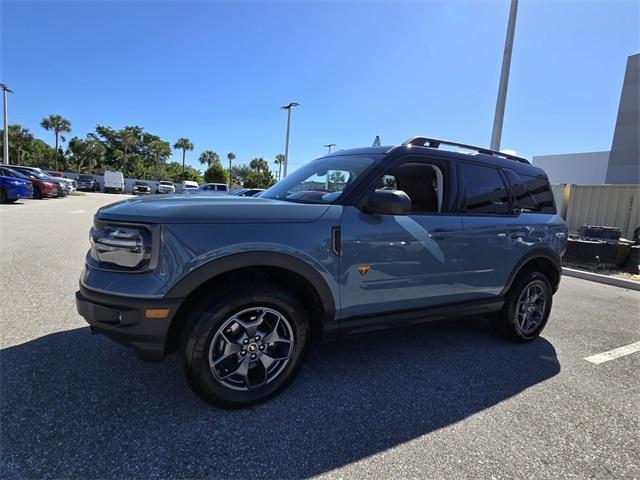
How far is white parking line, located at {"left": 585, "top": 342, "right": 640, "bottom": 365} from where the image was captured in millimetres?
3695

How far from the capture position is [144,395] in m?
2.54

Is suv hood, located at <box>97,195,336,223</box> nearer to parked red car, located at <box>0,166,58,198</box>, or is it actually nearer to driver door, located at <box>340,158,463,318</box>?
driver door, located at <box>340,158,463,318</box>

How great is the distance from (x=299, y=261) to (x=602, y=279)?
8.04 meters

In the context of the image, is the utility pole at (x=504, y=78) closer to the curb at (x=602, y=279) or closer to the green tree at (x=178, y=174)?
the curb at (x=602, y=279)

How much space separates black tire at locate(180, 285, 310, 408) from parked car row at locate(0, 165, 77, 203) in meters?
16.9

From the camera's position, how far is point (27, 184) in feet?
51.9

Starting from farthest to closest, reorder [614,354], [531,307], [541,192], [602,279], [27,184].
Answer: [27,184], [602,279], [541,192], [531,307], [614,354]

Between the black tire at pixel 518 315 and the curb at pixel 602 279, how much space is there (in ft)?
15.7

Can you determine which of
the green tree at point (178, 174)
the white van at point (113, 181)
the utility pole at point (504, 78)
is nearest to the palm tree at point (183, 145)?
the green tree at point (178, 174)

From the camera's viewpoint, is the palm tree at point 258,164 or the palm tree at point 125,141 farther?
the palm tree at point 258,164

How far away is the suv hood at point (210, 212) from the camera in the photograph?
2.25 meters

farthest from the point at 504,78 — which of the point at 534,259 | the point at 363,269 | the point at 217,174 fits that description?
the point at 217,174

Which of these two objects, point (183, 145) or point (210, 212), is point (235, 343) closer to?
point (210, 212)

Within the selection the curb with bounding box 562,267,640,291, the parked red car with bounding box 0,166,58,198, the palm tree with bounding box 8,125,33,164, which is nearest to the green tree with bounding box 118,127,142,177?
the palm tree with bounding box 8,125,33,164
